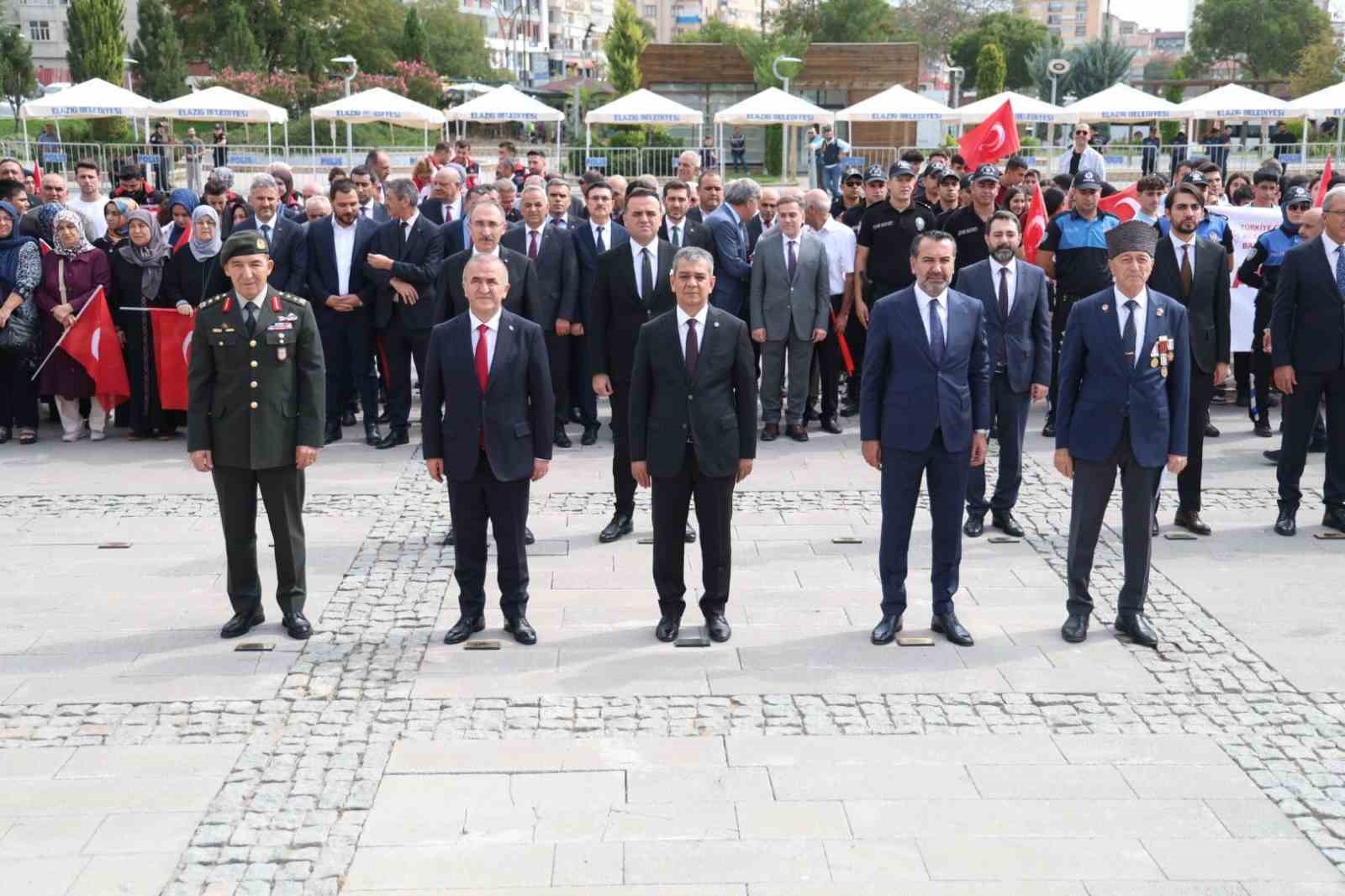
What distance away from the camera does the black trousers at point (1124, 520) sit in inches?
280

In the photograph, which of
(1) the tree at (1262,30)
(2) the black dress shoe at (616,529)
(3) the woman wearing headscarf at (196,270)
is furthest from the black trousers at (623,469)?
(1) the tree at (1262,30)

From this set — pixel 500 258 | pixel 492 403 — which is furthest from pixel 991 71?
pixel 492 403

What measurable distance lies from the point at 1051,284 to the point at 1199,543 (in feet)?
13.8

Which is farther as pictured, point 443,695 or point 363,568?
point 363,568

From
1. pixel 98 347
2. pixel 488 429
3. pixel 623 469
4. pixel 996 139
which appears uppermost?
pixel 996 139

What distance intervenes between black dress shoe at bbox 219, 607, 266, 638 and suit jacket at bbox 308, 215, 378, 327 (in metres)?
4.79

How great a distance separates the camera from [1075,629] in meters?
7.14

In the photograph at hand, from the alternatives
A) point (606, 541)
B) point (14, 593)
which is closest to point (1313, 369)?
point (606, 541)

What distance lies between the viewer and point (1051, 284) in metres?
12.6

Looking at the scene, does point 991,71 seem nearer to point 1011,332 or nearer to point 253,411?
point 1011,332

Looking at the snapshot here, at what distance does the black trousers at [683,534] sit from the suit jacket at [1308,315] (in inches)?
162

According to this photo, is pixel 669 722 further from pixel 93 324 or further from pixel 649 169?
pixel 649 169

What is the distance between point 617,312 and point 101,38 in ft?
147

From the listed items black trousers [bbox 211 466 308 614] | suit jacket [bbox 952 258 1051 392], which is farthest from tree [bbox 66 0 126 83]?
black trousers [bbox 211 466 308 614]
